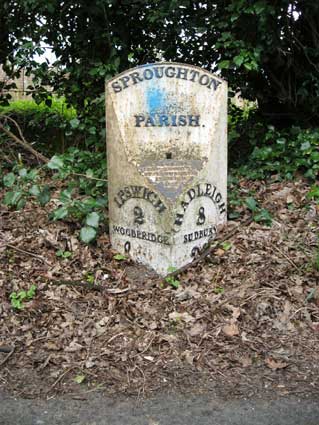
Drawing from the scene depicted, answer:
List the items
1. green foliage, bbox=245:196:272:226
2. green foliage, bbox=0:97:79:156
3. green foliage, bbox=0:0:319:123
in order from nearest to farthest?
green foliage, bbox=245:196:272:226, green foliage, bbox=0:0:319:123, green foliage, bbox=0:97:79:156

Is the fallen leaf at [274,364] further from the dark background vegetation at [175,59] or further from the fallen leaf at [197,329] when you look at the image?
the dark background vegetation at [175,59]

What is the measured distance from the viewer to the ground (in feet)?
10.7

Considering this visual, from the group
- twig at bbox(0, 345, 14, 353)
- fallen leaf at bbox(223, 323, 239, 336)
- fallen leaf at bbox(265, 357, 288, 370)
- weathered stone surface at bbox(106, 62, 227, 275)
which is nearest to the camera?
fallen leaf at bbox(265, 357, 288, 370)

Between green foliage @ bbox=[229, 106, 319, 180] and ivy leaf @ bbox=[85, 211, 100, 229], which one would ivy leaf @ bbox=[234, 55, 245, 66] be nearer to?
green foliage @ bbox=[229, 106, 319, 180]

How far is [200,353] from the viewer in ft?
11.4

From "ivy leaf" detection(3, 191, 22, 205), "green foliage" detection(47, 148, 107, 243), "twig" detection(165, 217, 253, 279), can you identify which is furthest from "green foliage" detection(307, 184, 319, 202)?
"ivy leaf" detection(3, 191, 22, 205)

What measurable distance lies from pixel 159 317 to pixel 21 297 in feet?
3.34

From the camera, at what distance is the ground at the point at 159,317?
326cm

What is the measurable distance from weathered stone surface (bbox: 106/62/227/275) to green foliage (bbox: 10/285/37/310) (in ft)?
2.98

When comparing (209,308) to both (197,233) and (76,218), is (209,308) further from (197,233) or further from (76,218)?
(76,218)

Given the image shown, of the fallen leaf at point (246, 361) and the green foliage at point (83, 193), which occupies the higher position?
the green foliage at point (83, 193)

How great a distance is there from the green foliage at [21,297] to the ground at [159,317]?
3 cm

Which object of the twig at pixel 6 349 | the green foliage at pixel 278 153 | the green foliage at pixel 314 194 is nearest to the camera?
the twig at pixel 6 349

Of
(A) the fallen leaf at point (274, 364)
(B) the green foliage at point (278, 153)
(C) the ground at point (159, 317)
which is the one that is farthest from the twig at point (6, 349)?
(B) the green foliage at point (278, 153)
